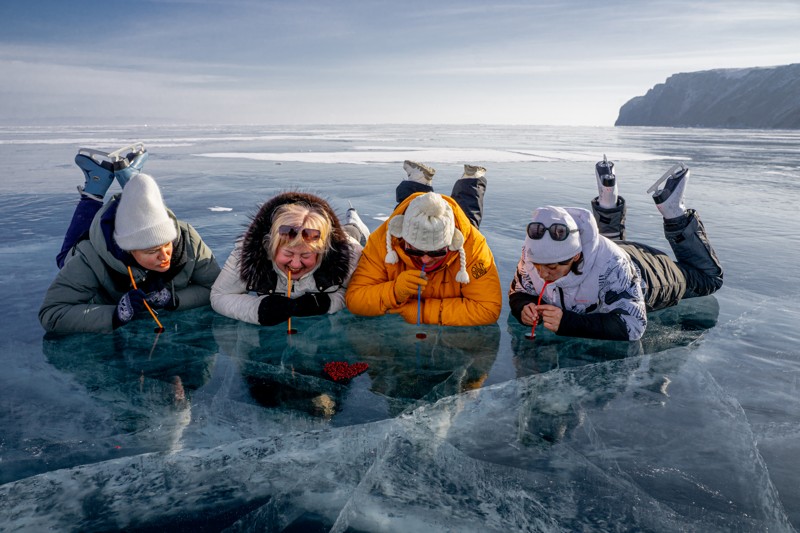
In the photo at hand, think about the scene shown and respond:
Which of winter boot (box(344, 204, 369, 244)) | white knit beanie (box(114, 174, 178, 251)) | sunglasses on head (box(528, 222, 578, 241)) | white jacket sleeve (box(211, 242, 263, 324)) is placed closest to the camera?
sunglasses on head (box(528, 222, 578, 241))

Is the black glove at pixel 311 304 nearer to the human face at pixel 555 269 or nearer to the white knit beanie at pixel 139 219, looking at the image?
the white knit beanie at pixel 139 219

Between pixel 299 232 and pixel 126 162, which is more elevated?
pixel 126 162

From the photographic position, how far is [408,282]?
132 inches

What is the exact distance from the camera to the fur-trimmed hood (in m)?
3.54

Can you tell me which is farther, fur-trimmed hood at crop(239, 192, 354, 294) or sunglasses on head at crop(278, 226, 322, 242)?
fur-trimmed hood at crop(239, 192, 354, 294)

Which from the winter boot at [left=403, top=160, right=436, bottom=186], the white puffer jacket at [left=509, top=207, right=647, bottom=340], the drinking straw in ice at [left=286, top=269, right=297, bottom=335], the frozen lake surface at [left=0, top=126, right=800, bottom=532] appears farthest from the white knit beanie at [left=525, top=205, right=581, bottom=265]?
the winter boot at [left=403, top=160, right=436, bottom=186]

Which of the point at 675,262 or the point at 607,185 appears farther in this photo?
the point at 607,185

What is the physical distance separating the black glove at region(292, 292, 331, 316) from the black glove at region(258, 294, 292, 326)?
0.06 metres

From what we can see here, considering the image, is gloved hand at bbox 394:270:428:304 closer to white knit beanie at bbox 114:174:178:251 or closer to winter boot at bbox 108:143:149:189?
white knit beanie at bbox 114:174:178:251

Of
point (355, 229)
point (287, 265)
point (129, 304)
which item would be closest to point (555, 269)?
point (287, 265)

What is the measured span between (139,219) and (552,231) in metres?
2.53

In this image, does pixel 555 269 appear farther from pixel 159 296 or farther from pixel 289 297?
pixel 159 296

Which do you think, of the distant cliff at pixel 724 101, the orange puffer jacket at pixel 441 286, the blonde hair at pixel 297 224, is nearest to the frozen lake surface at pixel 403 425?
the orange puffer jacket at pixel 441 286

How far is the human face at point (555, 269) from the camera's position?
308 centimetres
